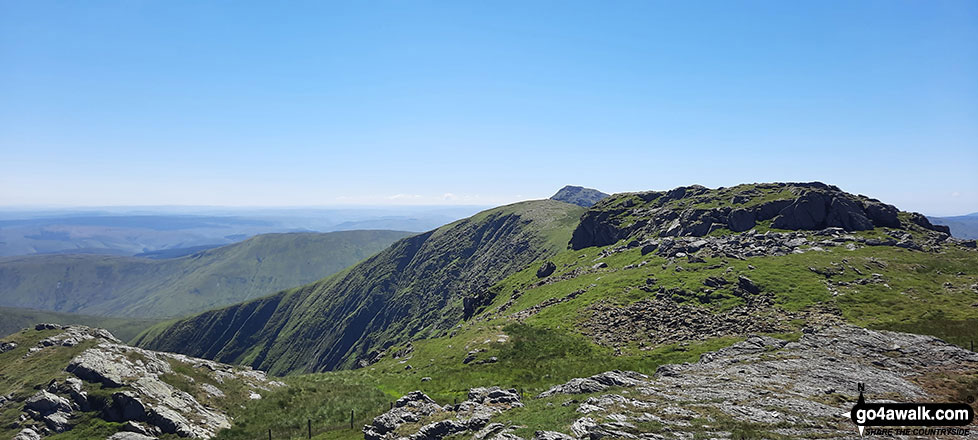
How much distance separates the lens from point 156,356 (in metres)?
59.3

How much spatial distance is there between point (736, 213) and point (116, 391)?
134462mm

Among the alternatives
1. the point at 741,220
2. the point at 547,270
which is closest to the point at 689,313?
the point at 741,220

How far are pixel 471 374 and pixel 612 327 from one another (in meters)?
27.2

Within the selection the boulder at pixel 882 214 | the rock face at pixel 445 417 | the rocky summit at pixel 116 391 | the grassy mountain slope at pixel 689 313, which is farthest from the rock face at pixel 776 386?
the boulder at pixel 882 214

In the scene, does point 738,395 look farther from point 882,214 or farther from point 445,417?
point 882,214

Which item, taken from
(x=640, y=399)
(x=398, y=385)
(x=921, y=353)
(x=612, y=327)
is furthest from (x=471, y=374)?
(x=921, y=353)

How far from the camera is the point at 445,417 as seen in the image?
35719mm

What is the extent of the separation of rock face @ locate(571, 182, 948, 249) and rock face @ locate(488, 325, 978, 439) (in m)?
63.4

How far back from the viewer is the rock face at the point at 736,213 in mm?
101750

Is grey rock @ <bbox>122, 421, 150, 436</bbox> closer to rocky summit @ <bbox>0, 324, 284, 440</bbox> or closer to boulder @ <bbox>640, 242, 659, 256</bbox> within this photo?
rocky summit @ <bbox>0, 324, 284, 440</bbox>

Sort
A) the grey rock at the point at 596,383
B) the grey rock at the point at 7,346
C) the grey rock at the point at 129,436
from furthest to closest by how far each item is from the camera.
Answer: the grey rock at the point at 7,346 → the grey rock at the point at 129,436 → the grey rock at the point at 596,383

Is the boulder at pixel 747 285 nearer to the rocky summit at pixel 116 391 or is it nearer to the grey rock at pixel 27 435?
the rocky summit at pixel 116 391

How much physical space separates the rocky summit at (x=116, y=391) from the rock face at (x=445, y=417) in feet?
77.8

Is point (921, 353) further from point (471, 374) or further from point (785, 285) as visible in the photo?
point (471, 374)
